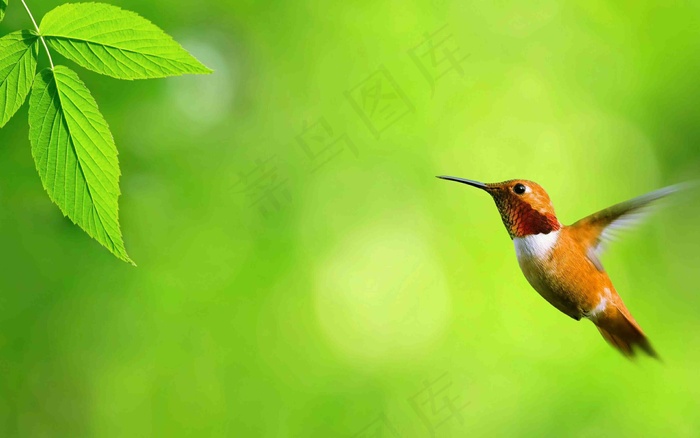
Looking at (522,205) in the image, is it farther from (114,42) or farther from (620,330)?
(114,42)

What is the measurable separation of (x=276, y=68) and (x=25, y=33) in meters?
Result: 2.59

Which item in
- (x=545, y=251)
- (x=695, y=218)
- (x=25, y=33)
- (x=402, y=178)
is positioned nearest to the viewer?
(x=25, y=33)

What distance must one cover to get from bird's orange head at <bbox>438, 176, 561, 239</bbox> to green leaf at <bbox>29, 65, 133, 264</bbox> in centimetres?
23

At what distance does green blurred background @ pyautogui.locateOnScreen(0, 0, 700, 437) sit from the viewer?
265cm

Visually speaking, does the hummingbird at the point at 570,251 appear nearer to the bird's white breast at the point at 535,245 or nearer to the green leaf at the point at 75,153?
the bird's white breast at the point at 535,245

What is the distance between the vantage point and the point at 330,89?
291 cm

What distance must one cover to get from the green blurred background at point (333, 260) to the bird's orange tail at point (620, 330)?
6.52ft

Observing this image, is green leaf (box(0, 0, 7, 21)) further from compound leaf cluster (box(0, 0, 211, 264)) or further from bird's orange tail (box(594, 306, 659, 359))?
bird's orange tail (box(594, 306, 659, 359))

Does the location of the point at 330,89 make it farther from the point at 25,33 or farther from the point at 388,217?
the point at 25,33

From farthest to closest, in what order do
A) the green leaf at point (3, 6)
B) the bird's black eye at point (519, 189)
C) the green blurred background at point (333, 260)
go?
1. the green blurred background at point (333, 260)
2. the bird's black eye at point (519, 189)
3. the green leaf at point (3, 6)

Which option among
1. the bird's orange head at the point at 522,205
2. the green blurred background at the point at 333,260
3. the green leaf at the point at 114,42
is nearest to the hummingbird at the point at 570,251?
the bird's orange head at the point at 522,205

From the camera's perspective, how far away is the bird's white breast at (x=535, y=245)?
485mm

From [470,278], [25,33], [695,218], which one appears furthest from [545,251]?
[695,218]

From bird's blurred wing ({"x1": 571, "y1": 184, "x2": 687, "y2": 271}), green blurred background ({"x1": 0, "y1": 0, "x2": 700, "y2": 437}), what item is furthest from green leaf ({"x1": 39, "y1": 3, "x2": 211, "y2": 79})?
green blurred background ({"x1": 0, "y1": 0, "x2": 700, "y2": 437})
